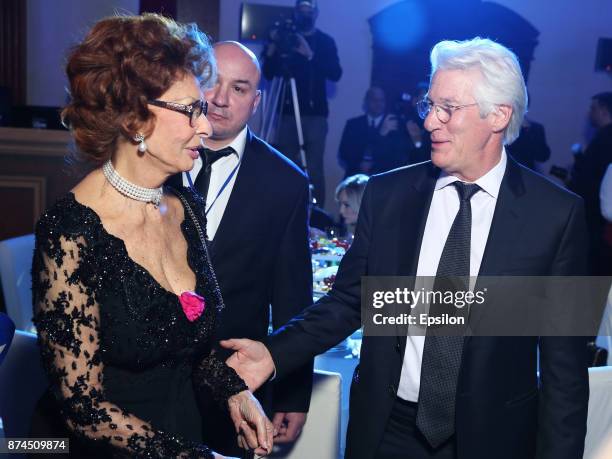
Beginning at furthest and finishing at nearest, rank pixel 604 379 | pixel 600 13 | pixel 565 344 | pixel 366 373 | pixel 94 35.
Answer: pixel 600 13, pixel 604 379, pixel 366 373, pixel 565 344, pixel 94 35

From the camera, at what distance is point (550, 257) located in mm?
1995

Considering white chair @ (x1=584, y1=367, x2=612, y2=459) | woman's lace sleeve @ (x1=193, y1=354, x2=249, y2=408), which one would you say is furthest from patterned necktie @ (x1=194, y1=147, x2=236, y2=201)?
white chair @ (x1=584, y1=367, x2=612, y2=459)

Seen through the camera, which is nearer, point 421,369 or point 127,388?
point 127,388

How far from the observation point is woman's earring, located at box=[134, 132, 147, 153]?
1747 millimetres

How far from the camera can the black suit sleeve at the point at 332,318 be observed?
2.21 meters

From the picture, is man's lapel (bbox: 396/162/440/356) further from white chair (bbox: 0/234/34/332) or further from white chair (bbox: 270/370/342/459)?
white chair (bbox: 0/234/34/332)

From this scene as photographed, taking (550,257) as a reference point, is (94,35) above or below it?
above

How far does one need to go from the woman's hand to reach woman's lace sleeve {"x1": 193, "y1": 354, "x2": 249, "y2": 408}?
0.7 inches

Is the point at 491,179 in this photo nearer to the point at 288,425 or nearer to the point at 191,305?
the point at 191,305

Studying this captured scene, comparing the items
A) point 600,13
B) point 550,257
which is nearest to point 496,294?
point 550,257

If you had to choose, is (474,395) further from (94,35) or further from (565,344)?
(94,35)

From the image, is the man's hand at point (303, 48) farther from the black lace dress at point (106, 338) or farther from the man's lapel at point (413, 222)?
the black lace dress at point (106, 338)

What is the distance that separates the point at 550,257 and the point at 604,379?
0.71 metres

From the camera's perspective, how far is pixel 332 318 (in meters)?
2.28
